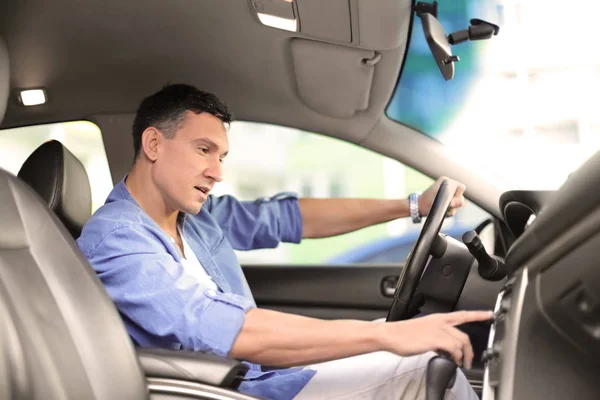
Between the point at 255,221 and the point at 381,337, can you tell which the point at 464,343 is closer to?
the point at 381,337

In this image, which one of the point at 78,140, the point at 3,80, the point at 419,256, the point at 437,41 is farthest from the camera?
the point at 78,140

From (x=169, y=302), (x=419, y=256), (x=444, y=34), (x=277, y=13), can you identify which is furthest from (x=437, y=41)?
(x=169, y=302)

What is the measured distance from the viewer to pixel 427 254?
144 centimetres

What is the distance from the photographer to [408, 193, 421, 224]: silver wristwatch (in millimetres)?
2014

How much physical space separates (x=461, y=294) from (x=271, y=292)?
85 centimetres

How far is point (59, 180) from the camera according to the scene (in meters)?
1.71

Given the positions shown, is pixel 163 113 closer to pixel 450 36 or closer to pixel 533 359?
pixel 450 36

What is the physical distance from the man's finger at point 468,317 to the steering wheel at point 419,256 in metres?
0.32

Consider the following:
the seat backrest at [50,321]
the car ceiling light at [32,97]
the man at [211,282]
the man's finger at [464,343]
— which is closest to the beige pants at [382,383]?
the man at [211,282]

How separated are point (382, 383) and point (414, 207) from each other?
2.45 feet

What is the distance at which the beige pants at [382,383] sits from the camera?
1.35 metres

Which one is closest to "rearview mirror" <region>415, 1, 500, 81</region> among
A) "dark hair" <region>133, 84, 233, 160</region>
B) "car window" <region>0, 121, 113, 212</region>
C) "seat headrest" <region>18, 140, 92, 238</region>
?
"dark hair" <region>133, 84, 233, 160</region>

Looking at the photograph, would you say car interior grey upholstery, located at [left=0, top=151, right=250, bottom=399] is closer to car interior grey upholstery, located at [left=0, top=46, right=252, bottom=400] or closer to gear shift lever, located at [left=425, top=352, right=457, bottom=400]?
car interior grey upholstery, located at [left=0, top=46, right=252, bottom=400]

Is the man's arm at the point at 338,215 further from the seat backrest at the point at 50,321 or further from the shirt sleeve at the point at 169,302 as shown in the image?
the seat backrest at the point at 50,321
